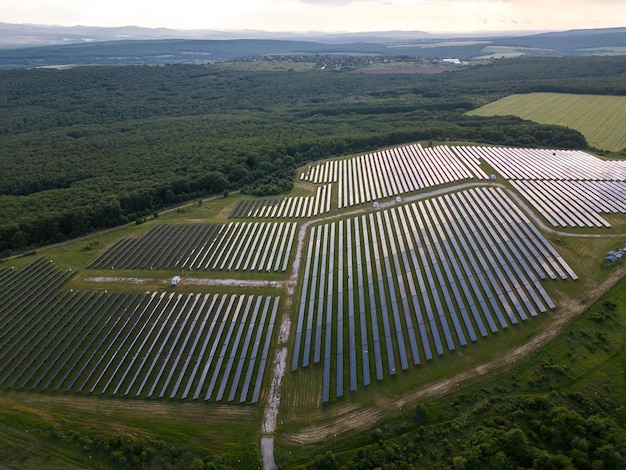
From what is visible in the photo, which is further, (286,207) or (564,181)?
(286,207)

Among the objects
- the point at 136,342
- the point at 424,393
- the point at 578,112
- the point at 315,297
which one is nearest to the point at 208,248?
the point at 136,342

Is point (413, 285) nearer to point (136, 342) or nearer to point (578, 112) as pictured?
point (136, 342)

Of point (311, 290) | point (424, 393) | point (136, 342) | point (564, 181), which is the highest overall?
point (564, 181)

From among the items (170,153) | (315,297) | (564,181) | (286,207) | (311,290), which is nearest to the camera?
(315,297)

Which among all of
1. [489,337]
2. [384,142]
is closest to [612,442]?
[489,337]

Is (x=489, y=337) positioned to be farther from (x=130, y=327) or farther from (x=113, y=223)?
(x=113, y=223)

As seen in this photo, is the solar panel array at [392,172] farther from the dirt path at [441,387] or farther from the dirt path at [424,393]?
the dirt path at [424,393]
